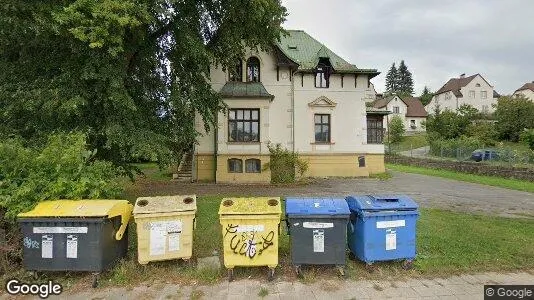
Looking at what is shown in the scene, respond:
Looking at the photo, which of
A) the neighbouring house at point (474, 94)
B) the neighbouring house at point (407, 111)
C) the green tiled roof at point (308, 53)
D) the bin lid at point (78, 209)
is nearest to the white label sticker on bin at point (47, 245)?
the bin lid at point (78, 209)

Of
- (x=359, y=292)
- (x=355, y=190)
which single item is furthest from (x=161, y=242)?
(x=355, y=190)

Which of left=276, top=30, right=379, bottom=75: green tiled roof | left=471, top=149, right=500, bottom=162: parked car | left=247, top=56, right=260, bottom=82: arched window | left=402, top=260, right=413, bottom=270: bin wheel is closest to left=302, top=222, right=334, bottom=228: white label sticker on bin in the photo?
left=402, top=260, right=413, bottom=270: bin wheel

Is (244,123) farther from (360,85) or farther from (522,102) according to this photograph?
(522,102)

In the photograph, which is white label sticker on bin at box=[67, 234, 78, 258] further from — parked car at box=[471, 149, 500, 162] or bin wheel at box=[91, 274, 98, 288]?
parked car at box=[471, 149, 500, 162]

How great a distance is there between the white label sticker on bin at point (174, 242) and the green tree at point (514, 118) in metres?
39.7

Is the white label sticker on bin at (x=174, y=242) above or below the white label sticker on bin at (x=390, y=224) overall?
below

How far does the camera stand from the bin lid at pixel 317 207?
5129mm

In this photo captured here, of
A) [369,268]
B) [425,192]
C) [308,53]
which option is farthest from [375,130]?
[369,268]

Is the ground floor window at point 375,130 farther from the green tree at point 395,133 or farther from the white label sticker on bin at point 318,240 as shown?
the green tree at point 395,133

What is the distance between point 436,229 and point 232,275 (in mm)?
5259

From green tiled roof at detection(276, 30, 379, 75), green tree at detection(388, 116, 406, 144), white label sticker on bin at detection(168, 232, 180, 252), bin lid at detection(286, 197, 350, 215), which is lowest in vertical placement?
white label sticker on bin at detection(168, 232, 180, 252)

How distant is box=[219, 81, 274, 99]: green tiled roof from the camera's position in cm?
1906

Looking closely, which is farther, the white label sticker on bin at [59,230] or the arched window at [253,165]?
the arched window at [253,165]

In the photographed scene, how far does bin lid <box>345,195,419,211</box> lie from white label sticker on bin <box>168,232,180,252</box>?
288 centimetres
